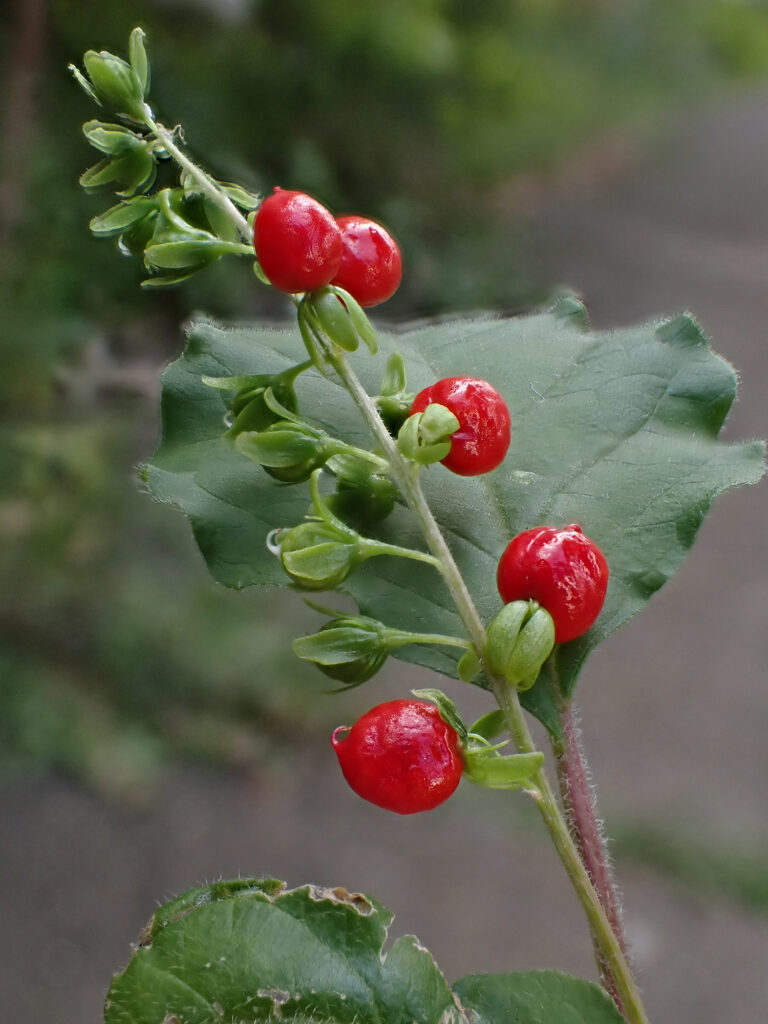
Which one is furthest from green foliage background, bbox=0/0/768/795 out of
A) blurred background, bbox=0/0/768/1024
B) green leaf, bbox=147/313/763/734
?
green leaf, bbox=147/313/763/734

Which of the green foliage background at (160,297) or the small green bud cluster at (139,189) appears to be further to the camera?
the green foliage background at (160,297)

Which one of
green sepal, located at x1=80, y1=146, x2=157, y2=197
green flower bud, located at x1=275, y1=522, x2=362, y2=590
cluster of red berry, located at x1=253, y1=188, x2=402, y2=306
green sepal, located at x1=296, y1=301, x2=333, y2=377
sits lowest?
green flower bud, located at x1=275, y1=522, x2=362, y2=590

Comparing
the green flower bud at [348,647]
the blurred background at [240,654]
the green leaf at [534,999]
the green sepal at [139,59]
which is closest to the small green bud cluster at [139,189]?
the green sepal at [139,59]

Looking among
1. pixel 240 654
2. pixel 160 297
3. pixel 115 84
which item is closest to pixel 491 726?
pixel 115 84

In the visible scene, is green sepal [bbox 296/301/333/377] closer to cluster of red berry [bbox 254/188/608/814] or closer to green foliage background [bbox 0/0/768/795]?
cluster of red berry [bbox 254/188/608/814]

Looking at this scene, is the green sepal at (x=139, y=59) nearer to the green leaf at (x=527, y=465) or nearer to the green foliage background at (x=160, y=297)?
the green leaf at (x=527, y=465)
